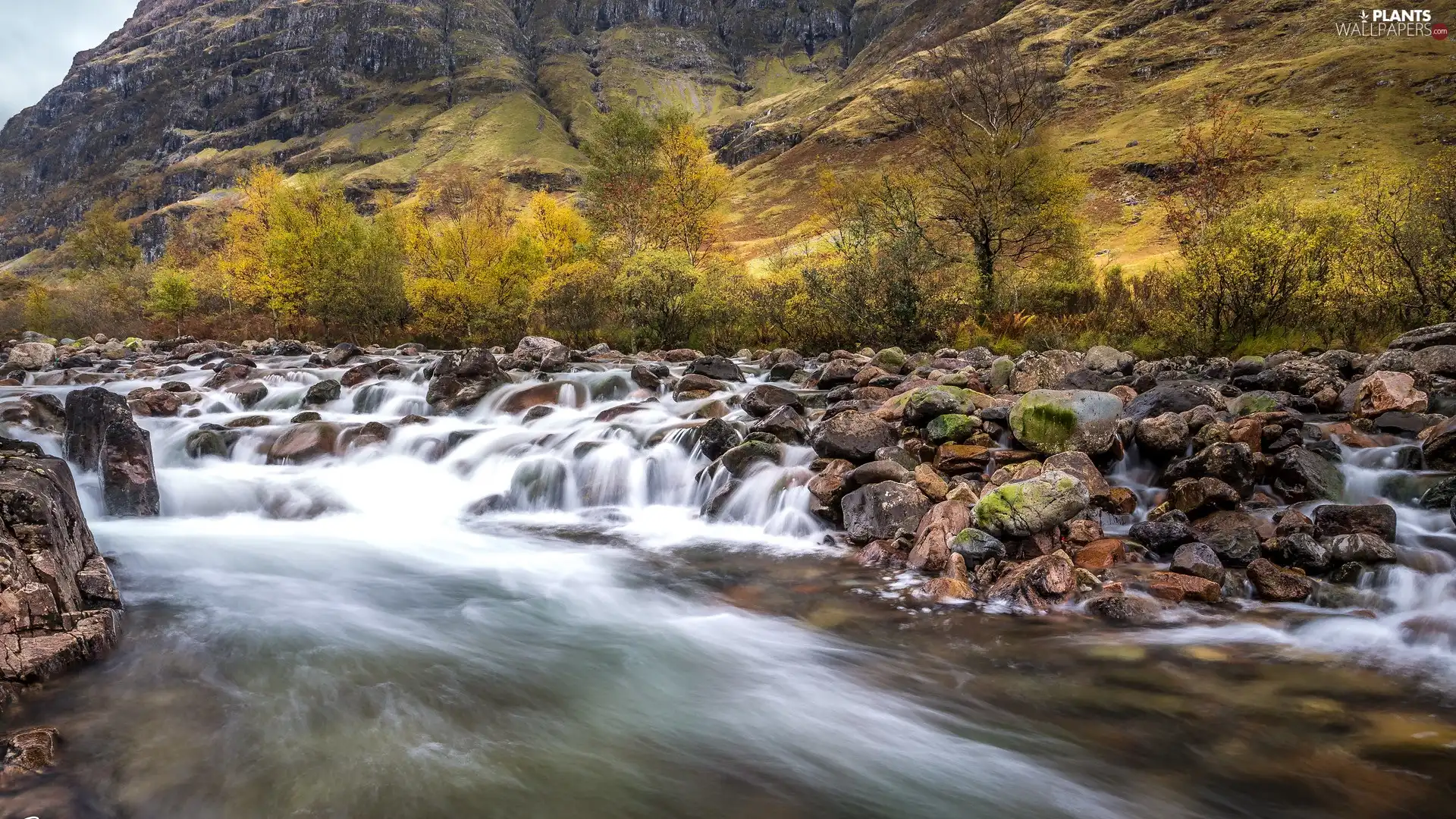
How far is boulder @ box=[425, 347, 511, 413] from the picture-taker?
16.6 meters

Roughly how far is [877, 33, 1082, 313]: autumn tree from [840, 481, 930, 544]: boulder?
17327 millimetres

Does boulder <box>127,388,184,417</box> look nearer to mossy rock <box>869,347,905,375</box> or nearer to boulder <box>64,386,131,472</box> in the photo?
boulder <box>64,386,131,472</box>

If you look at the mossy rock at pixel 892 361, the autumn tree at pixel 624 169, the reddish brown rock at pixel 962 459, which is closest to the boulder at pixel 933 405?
the reddish brown rock at pixel 962 459

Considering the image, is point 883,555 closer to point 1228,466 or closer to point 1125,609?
point 1125,609

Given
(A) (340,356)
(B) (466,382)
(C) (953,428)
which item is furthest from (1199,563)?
(A) (340,356)

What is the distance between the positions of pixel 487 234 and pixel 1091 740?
36.0 metres

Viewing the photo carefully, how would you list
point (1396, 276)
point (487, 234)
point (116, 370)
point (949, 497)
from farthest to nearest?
point (487, 234)
point (116, 370)
point (1396, 276)
point (949, 497)

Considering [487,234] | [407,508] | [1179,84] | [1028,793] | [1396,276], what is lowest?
[1028,793]

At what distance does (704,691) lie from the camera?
5906mm

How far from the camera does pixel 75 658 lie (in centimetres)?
494

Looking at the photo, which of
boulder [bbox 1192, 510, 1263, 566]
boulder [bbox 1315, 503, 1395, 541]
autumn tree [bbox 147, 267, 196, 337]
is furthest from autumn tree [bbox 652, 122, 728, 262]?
boulder [bbox 1315, 503, 1395, 541]

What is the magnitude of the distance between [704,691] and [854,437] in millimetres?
5476

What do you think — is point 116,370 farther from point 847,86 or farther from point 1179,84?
point 847,86

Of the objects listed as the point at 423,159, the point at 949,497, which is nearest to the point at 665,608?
the point at 949,497
